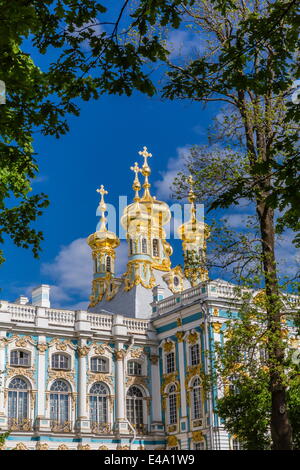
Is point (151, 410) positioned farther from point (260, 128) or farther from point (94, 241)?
point (260, 128)

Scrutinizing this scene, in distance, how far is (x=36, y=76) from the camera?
1263 centimetres

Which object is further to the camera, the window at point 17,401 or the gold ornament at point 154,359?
the gold ornament at point 154,359

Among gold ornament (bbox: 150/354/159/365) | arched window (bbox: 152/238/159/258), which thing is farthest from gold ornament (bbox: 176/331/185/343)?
arched window (bbox: 152/238/159/258)

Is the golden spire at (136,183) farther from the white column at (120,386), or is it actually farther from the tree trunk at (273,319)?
the tree trunk at (273,319)

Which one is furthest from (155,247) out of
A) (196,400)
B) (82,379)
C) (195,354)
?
(196,400)

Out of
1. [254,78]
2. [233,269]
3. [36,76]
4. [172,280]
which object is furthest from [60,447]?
[254,78]

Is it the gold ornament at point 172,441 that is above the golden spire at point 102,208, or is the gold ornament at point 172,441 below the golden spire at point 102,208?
below

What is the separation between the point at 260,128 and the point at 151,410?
78.1ft

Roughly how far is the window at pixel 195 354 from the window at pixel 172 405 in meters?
2.14

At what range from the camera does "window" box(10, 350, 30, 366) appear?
112ft

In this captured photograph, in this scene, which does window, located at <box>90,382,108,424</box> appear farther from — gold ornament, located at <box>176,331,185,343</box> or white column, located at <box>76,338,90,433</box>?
gold ornament, located at <box>176,331,185,343</box>

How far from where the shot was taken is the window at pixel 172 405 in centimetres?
3603

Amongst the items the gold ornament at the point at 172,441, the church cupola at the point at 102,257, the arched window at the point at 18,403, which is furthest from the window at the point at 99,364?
the church cupola at the point at 102,257
